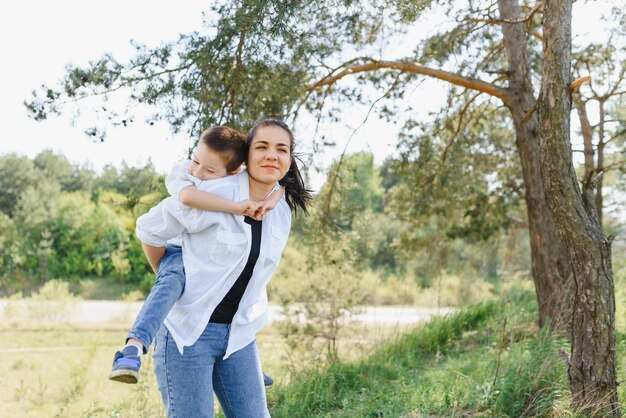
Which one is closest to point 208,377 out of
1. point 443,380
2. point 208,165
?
point 208,165

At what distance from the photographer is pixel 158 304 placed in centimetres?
227

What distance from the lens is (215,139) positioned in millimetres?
2793

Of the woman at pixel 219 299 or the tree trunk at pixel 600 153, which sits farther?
the tree trunk at pixel 600 153

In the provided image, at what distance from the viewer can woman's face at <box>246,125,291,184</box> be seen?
2.60 m

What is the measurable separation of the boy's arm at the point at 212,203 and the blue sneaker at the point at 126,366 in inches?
21.8

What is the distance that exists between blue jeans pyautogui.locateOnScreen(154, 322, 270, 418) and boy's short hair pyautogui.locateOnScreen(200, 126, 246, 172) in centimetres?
77

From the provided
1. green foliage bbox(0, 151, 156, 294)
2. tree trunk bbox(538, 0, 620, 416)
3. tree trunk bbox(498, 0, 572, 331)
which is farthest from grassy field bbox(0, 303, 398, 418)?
green foliage bbox(0, 151, 156, 294)

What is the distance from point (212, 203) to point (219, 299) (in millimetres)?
352

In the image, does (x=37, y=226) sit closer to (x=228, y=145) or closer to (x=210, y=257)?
(x=228, y=145)

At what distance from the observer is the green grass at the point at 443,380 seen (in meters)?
4.34

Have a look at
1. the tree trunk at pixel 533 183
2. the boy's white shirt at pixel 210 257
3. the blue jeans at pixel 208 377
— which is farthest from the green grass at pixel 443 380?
the boy's white shirt at pixel 210 257

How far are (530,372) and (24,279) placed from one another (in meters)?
20.1

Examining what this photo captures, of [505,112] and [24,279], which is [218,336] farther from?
[24,279]

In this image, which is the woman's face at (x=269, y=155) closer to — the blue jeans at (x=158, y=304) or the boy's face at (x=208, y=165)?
the boy's face at (x=208, y=165)
